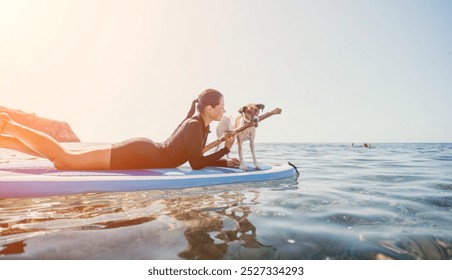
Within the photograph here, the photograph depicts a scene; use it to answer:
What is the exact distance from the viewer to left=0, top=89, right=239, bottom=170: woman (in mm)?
4625

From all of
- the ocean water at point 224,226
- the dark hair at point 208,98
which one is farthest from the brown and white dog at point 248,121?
the ocean water at point 224,226

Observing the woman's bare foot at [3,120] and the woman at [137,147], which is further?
the woman at [137,147]

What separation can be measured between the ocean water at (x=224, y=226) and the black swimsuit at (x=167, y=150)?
89 centimetres

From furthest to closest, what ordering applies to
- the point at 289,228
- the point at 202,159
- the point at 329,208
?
the point at 202,159 → the point at 329,208 → the point at 289,228

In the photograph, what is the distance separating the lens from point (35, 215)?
11.2ft

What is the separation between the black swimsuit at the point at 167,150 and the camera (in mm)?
5293

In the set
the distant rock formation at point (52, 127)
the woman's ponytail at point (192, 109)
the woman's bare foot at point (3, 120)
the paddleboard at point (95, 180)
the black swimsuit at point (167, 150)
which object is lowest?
the paddleboard at point (95, 180)

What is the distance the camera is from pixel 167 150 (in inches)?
222

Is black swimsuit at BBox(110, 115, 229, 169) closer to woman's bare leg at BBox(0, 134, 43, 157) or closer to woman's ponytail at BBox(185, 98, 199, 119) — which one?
woman's ponytail at BBox(185, 98, 199, 119)

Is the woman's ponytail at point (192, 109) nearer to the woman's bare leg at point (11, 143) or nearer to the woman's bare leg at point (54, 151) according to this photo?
the woman's bare leg at point (54, 151)

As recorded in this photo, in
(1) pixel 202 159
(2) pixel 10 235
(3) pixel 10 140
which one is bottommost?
(2) pixel 10 235

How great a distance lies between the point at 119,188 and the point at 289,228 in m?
2.97
